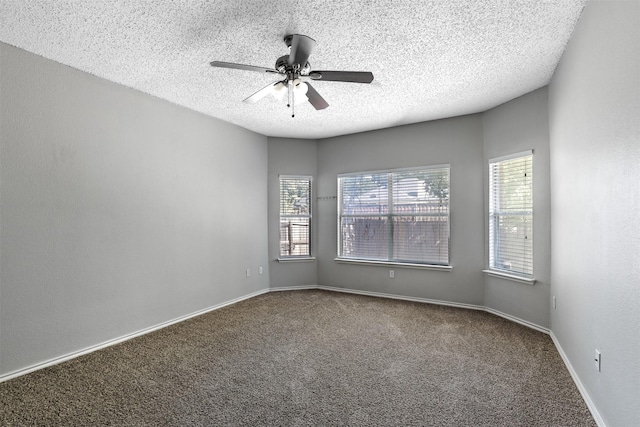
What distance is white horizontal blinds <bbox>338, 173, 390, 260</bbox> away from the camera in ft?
17.0

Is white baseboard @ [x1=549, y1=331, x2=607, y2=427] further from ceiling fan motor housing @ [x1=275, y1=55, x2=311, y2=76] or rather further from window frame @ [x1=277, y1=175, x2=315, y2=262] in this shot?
window frame @ [x1=277, y1=175, x2=315, y2=262]

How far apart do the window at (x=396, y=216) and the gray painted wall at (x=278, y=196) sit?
0.61m

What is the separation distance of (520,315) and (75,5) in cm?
500

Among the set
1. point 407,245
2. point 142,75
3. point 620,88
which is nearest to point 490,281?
point 407,245

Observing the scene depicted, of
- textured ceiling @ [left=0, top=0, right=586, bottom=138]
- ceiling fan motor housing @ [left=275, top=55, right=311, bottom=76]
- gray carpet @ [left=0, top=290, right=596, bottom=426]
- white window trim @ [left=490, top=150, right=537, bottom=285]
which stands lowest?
gray carpet @ [left=0, top=290, right=596, bottom=426]

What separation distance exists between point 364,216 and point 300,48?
136 inches

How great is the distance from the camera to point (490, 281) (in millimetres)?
4270

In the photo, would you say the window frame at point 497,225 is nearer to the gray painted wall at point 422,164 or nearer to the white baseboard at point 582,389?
the gray painted wall at point 422,164

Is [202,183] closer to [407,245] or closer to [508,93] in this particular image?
[407,245]

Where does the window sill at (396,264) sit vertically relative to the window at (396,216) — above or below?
below

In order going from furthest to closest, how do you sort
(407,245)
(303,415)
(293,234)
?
(293,234) → (407,245) → (303,415)

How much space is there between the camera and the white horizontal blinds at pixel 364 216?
17.0 ft

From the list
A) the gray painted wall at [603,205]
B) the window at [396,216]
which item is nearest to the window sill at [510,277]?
the window at [396,216]

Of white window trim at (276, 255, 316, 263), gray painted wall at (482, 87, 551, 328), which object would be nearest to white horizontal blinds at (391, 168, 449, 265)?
gray painted wall at (482, 87, 551, 328)
